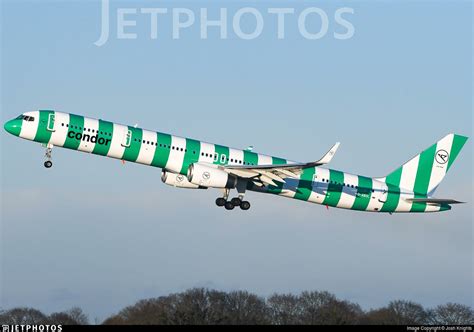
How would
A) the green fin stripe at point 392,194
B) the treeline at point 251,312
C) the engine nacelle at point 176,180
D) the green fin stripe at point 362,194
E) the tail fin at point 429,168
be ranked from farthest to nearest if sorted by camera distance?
the tail fin at point 429,168, the green fin stripe at point 392,194, the green fin stripe at point 362,194, the engine nacelle at point 176,180, the treeline at point 251,312

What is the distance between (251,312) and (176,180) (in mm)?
18865

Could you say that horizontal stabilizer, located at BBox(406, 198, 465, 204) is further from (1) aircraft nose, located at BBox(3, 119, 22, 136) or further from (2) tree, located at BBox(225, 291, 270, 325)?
(1) aircraft nose, located at BBox(3, 119, 22, 136)

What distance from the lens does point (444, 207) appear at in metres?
96.9

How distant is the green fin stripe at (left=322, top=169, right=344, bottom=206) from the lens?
307 feet

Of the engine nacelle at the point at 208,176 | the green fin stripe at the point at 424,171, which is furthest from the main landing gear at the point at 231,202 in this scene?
the green fin stripe at the point at 424,171

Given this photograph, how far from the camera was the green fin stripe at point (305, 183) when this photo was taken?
92312 millimetres

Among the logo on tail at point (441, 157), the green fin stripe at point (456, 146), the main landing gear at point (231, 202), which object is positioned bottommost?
the main landing gear at point (231, 202)

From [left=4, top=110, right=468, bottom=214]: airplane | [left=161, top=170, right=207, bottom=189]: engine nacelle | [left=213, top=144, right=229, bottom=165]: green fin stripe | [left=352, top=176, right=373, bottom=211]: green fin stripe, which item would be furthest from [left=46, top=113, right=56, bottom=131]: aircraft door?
[left=352, top=176, right=373, bottom=211]: green fin stripe

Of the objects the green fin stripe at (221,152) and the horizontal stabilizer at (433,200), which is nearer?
the green fin stripe at (221,152)

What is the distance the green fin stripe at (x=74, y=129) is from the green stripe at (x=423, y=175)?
88.0ft

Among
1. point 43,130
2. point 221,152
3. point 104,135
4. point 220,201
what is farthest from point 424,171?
point 43,130

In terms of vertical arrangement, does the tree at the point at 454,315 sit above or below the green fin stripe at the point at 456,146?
below

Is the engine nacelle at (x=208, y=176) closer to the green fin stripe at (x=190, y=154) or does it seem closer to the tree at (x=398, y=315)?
the green fin stripe at (x=190, y=154)

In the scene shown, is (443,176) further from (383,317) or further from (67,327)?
(67,327)
